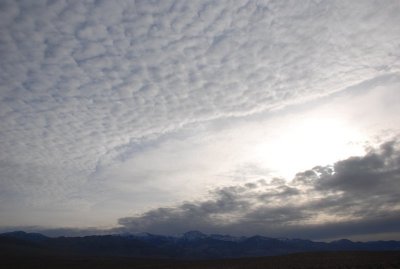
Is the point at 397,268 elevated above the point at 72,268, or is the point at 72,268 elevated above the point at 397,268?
the point at 397,268

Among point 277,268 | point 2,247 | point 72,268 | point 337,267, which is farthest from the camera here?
point 2,247

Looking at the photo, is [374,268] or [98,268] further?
[98,268]

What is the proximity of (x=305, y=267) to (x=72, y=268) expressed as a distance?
63379 millimetres

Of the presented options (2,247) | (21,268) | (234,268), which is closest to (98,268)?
(21,268)

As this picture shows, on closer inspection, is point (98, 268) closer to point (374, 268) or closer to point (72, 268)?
point (72, 268)

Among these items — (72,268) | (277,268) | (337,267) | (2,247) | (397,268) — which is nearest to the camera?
(397,268)

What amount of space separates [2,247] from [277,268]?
7139 inches

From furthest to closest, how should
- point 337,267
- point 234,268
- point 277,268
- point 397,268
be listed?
point 234,268, point 277,268, point 337,267, point 397,268

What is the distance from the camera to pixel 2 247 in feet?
598

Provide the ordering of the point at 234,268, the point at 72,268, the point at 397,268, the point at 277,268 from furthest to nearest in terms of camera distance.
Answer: the point at 72,268, the point at 234,268, the point at 277,268, the point at 397,268

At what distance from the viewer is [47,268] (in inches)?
3499

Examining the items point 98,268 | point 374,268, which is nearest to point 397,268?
point 374,268

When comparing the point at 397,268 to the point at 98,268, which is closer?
the point at 397,268

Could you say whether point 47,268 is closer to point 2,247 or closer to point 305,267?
point 305,267
